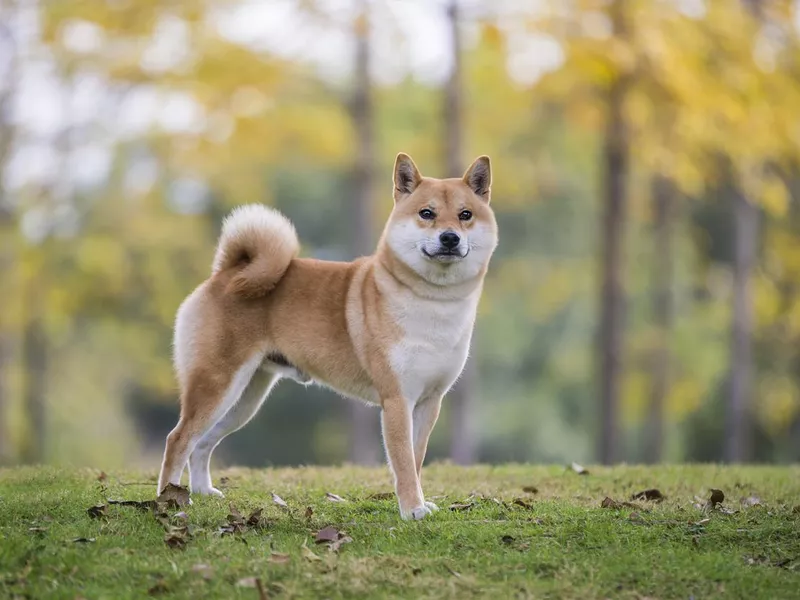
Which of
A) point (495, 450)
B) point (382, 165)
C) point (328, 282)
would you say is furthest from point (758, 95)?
point (495, 450)

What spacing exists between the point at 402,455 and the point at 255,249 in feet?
5.08

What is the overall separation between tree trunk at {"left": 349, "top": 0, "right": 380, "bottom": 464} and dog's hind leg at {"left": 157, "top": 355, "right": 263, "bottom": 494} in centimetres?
557

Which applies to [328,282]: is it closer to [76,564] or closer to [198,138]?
[76,564]

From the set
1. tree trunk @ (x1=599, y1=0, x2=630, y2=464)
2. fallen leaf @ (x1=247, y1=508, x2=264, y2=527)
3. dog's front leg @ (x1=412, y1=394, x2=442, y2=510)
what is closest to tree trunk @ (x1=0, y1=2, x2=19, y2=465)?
tree trunk @ (x1=599, y1=0, x2=630, y2=464)

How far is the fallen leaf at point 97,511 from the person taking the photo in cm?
509

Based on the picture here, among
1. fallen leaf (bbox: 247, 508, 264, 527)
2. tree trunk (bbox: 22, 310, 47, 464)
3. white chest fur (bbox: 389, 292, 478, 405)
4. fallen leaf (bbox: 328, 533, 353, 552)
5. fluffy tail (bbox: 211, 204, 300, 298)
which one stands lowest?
tree trunk (bbox: 22, 310, 47, 464)

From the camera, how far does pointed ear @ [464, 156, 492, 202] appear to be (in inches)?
226

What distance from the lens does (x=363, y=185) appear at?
455 inches

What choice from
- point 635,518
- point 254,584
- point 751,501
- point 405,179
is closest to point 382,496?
point 635,518

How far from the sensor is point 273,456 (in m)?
20.1

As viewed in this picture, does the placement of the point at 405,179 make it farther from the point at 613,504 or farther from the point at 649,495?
the point at 649,495

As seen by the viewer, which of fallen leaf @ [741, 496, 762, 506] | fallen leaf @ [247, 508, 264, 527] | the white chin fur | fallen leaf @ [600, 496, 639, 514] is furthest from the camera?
fallen leaf @ [741, 496, 762, 506]

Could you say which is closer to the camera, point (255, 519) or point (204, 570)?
point (204, 570)

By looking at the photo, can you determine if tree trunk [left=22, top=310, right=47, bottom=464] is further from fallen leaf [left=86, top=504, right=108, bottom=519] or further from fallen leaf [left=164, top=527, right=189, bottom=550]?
fallen leaf [left=164, top=527, right=189, bottom=550]
